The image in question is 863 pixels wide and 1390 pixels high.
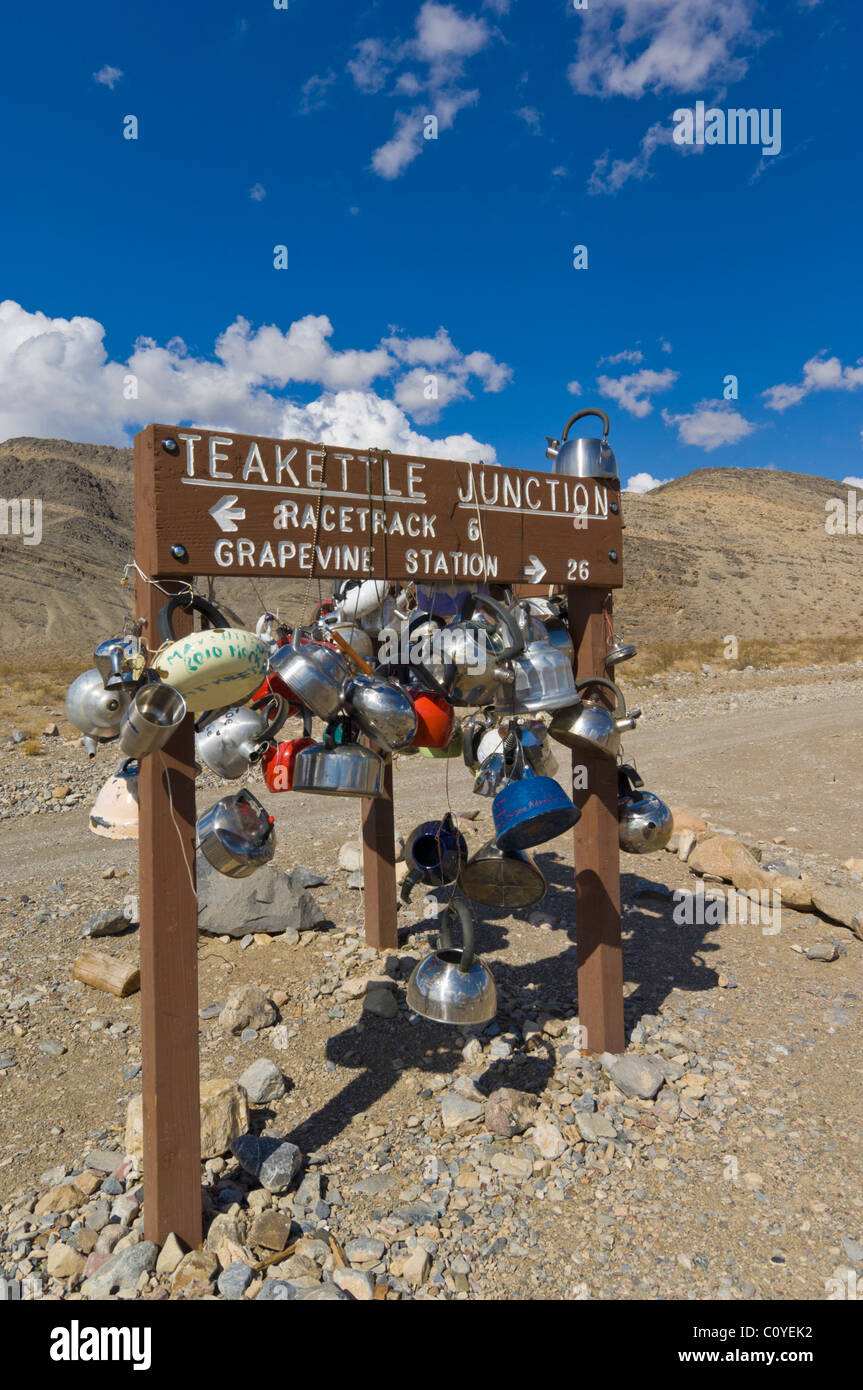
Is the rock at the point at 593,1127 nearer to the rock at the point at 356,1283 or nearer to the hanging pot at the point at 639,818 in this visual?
the rock at the point at 356,1283

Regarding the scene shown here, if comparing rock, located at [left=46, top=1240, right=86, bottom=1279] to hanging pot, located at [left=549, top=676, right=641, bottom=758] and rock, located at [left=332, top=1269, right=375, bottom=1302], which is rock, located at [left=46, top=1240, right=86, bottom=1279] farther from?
hanging pot, located at [left=549, top=676, right=641, bottom=758]

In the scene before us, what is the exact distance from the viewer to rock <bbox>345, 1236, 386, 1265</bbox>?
279 centimetres

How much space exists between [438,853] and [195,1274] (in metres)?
1.86

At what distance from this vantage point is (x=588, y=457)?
3.93 m

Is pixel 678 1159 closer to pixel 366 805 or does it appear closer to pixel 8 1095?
pixel 366 805

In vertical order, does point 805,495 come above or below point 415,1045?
above

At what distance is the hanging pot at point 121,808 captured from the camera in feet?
10.4

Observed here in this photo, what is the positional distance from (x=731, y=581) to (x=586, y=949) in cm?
4388

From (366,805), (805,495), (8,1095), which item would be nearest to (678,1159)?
(366,805)

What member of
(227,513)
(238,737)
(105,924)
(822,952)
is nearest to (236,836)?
(238,737)

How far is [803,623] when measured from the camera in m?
39.4

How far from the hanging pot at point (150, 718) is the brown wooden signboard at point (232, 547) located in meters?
0.23
